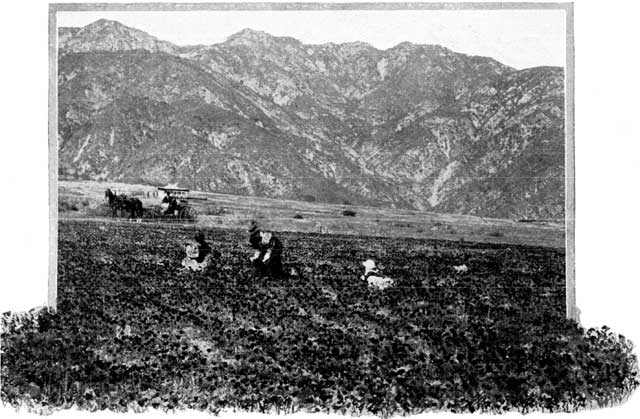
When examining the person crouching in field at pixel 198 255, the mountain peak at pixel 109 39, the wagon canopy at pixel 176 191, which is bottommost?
the person crouching in field at pixel 198 255

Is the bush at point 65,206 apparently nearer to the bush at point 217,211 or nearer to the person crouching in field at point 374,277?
the bush at point 217,211

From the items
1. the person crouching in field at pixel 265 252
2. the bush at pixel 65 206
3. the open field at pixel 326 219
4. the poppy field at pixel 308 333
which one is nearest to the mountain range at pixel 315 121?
the open field at pixel 326 219

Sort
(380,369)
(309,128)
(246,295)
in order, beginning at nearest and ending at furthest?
(380,369) < (246,295) < (309,128)

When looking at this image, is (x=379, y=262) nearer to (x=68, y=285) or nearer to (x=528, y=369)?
(x=528, y=369)

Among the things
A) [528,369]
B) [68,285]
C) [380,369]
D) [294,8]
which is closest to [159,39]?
[294,8]

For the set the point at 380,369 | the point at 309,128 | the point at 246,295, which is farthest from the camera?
the point at 309,128

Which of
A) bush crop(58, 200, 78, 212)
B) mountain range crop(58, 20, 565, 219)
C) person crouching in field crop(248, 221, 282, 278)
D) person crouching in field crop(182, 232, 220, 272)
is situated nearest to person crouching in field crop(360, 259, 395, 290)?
mountain range crop(58, 20, 565, 219)

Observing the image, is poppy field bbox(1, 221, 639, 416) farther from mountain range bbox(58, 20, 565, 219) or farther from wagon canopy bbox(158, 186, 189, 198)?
mountain range bbox(58, 20, 565, 219)

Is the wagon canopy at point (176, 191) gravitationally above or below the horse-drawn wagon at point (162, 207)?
above
